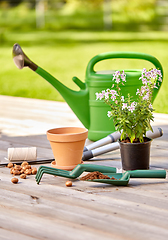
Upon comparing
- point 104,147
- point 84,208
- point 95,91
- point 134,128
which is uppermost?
point 95,91

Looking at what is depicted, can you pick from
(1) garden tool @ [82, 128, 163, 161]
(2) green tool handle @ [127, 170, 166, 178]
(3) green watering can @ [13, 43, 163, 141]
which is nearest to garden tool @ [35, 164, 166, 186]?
(2) green tool handle @ [127, 170, 166, 178]

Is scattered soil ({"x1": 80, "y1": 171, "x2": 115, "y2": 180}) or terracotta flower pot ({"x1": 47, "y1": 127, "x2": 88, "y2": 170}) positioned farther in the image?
terracotta flower pot ({"x1": 47, "y1": 127, "x2": 88, "y2": 170})

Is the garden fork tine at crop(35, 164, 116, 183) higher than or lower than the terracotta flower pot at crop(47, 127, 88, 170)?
lower

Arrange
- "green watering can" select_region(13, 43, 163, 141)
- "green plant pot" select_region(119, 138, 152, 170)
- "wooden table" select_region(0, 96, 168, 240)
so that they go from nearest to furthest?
"wooden table" select_region(0, 96, 168, 240) → "green plant pot" select_region(119, 138, 152, 170) → "green watering can" select_region(13, 43, 163, 141)

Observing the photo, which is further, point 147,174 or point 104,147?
point 104,147

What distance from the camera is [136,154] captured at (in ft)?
5.90

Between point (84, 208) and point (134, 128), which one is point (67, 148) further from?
point (84, 208)

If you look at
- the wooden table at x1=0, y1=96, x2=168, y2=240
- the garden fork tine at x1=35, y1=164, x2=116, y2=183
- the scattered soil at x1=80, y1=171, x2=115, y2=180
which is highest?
the garden fork tine at x1=35, y1=164, x2=116, y2=183

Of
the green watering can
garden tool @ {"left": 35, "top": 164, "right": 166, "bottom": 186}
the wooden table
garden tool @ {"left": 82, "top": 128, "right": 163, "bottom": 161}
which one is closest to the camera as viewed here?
the wooden table

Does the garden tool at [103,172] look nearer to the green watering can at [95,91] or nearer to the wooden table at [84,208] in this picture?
the wooden table at [84,208]

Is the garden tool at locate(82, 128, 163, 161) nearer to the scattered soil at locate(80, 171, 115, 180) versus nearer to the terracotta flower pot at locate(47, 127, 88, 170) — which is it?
the terracotta flower pot at locate(47, 127, 88, 170)

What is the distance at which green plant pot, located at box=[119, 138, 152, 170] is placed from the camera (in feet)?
5.87

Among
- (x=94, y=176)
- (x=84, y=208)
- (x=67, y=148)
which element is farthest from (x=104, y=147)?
(x=84, y=208)

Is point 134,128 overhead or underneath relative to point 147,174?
overhead
